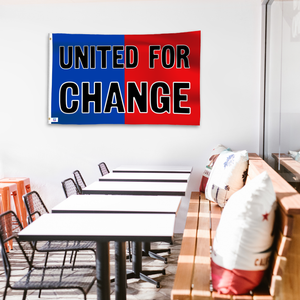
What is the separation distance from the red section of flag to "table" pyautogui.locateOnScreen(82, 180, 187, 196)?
1.51 meters

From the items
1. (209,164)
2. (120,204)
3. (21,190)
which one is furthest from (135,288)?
(21,190)

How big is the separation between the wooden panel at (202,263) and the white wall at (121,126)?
5.67 feet

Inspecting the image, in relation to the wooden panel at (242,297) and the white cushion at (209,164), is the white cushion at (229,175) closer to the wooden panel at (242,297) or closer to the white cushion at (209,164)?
the white cushion at (209,164)

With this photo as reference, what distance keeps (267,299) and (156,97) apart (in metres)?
3.45

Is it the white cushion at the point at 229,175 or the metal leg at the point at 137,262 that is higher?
the white cushion at the point at 229,175

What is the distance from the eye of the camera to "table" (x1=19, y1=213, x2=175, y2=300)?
1.91 m

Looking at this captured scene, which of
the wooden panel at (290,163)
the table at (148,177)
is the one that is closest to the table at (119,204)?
the table at (148,177)

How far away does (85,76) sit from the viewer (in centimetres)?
489

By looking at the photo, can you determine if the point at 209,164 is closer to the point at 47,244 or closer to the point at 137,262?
the point at 137,262

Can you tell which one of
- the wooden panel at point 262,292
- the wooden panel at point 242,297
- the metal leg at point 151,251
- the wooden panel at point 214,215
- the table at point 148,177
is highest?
the table at point 148,177

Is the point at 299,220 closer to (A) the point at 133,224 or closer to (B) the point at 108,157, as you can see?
(A) the point at 133,224

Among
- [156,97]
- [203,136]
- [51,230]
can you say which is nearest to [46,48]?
[156,97]

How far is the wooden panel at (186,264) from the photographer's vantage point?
1.79 meters

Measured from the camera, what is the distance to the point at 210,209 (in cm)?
362
